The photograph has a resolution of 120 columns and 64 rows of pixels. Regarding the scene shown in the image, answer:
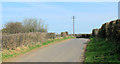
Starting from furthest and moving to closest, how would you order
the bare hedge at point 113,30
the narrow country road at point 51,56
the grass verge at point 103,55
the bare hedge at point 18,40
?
the bare hedge at point 18,40 → the bare hedge at point 113,30 → the narrow country road at point 51,56 → the grass verge at point 103,55

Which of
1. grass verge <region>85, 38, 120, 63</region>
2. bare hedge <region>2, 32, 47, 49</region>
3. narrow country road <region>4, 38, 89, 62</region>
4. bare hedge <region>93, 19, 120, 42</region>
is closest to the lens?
grass verge <region>85, 38, 120, 63</region>

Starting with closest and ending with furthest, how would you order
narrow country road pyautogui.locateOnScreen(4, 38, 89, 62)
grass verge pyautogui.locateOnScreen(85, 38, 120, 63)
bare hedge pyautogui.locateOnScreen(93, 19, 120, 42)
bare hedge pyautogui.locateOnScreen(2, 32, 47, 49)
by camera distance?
grass verge pyautogui.locateOnScreen(85, 38, 120, 63) → narrow country road pyautogui.locateOnScreen(4, 38, 89, 62) → bare hedge pyautogui.locateOnScreen(93, 19, 120, 42) → bare hedge pyautogui.locateOnScreen(2, 32, 47, 49)

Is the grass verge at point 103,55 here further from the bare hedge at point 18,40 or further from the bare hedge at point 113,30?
the bare hedge at point 18,40

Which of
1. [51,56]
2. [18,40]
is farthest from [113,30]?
[18,40]

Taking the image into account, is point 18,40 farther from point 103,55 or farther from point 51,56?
point 103,55

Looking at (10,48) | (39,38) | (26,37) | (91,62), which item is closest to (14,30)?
(39,38)

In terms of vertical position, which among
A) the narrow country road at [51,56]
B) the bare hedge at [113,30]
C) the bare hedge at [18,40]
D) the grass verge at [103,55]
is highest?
the bare hedge at [113,30]

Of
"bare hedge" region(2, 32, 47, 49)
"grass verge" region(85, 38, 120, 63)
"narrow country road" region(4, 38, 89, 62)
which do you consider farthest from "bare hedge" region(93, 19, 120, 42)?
"bare hedge" region(2, 32, 47, 49)

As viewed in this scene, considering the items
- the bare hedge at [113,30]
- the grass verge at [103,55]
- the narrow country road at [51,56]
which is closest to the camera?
the grass verge at [103,55]

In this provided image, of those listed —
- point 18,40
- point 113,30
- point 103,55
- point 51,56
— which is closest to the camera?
point 103,55

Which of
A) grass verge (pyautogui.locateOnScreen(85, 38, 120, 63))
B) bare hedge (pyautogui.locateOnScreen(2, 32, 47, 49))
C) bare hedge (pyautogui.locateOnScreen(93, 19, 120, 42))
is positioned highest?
bare hedge (pyautogui.locateOnScreen(93, 19, 120, 42))

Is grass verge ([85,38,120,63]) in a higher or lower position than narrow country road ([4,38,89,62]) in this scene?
higher

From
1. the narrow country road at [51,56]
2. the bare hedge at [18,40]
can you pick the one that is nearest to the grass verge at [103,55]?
the narrow country road at [51,56]

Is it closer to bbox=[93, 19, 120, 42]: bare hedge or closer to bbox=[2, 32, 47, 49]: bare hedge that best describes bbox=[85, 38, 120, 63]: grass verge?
bbox=[93, 19, 120, 42]: bare hedge
